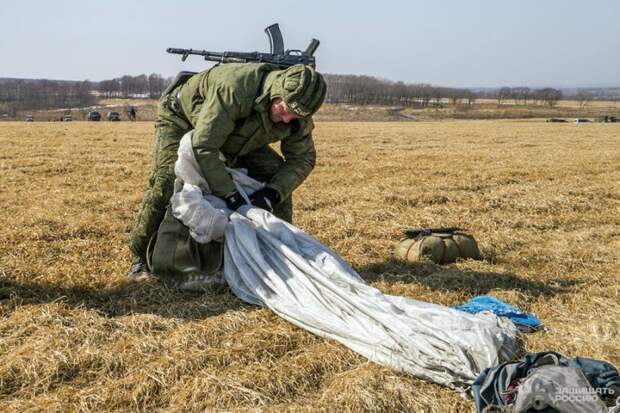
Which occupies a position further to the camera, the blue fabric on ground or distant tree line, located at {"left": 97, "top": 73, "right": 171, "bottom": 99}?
distant tree line, located at {"left": 97, "top": 73, "right": 171, "bottom": 99}

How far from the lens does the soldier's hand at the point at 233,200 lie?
489 cm

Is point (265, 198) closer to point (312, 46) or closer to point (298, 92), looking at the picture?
point (298, 92)

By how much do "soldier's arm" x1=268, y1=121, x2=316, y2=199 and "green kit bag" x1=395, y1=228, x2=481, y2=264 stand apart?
1424mm

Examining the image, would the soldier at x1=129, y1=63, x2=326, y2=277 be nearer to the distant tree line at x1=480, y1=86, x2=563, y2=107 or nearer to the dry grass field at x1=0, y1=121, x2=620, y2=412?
the dry grass field at x1=0, y1=121, x2=620, y2=412

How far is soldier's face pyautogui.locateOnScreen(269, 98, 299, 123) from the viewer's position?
451 centimetres

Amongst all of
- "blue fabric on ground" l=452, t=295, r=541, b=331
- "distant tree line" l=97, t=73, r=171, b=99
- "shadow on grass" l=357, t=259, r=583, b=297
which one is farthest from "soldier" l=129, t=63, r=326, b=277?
"distant tree line" l=97, t=73, r=171, b=99

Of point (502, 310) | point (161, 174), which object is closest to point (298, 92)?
point (161, 174)

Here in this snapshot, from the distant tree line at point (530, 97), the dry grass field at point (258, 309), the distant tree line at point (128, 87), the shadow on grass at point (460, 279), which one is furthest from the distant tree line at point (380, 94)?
the shadow on grass at point (460, 279)

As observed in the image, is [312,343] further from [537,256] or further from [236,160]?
[537,256]

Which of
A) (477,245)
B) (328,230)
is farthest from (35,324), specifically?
(477,245)

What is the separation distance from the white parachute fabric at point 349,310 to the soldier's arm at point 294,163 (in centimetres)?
35

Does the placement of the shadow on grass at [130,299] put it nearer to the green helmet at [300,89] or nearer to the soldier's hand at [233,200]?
the soldier's hand at [233,200]

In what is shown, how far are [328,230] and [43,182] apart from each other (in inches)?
246

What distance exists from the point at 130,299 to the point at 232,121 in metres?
1.61
